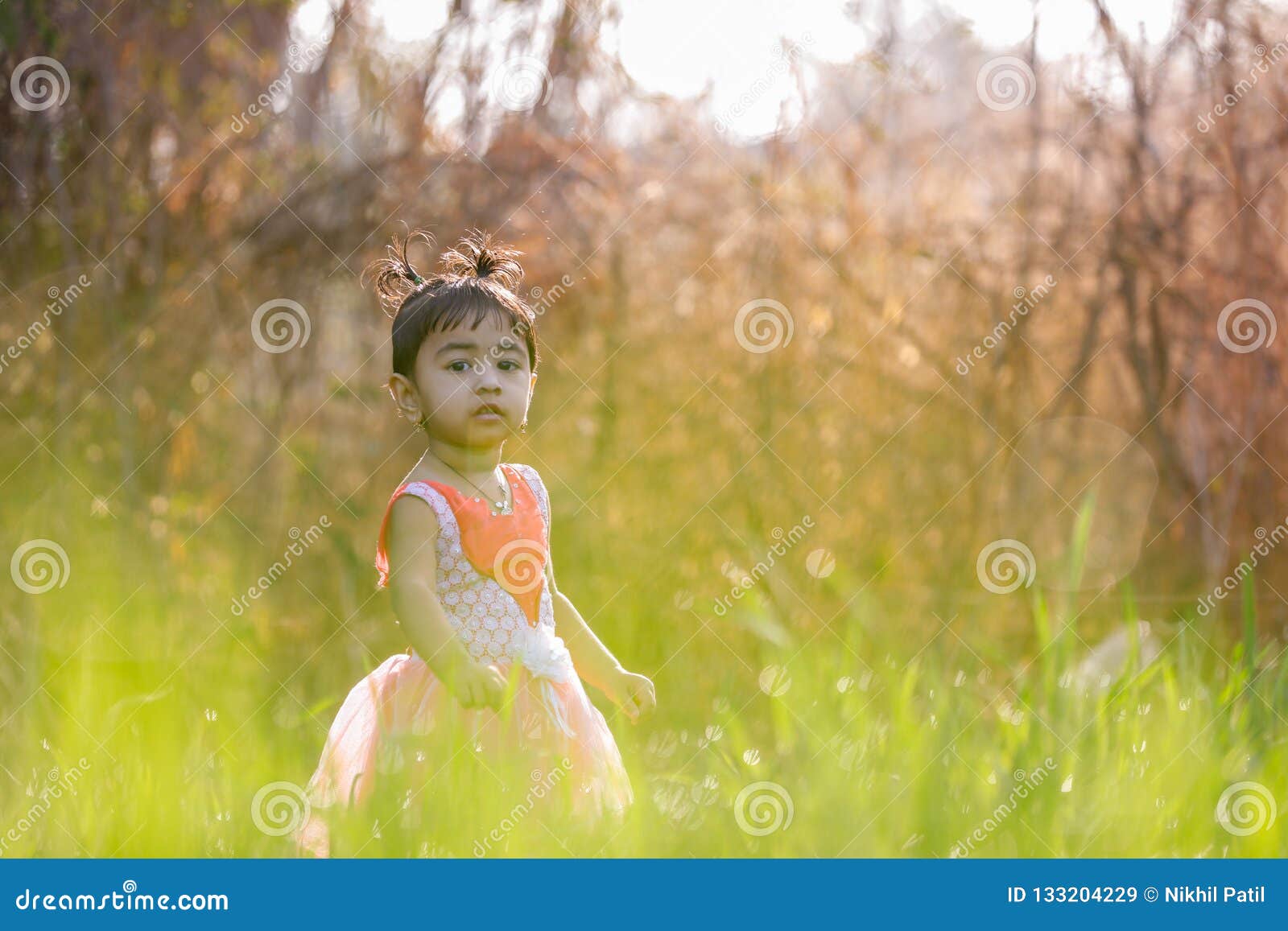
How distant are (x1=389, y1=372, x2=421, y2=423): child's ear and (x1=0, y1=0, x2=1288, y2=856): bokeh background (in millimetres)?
1430

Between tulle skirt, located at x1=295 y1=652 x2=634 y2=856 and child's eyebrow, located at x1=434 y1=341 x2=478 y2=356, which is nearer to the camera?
tulle skirt, located at x1=295 y1=652 x2=634 y2=856

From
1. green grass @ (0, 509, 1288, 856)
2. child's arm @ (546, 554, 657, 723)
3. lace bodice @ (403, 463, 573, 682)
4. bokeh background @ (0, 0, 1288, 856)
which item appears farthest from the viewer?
bokeh background @ (0, 0, 1288, 856)

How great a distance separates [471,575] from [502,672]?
18cm

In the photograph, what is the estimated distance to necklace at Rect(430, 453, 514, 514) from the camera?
Answer: 2.33 m

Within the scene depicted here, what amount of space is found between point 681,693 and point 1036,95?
100 inches

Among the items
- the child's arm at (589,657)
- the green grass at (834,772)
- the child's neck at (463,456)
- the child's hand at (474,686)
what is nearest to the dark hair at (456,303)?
the child's neck at (463,456)

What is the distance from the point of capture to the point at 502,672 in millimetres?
2291

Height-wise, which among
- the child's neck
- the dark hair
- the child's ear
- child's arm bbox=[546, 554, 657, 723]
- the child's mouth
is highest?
the dark hair

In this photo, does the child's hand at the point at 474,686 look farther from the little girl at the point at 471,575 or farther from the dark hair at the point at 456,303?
the dark hair at the point at 456,303

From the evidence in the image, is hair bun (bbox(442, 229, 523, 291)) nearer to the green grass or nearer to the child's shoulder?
the child's shoulder

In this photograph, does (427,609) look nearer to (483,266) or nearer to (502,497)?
(502,497)

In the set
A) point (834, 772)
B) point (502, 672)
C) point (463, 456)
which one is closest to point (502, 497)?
point (463, 456)

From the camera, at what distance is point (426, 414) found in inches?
90.3

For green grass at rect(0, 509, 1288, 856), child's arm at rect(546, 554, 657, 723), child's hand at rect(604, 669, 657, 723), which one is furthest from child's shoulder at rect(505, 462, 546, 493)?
green grass at rect(0, 509, 1288, 856)
